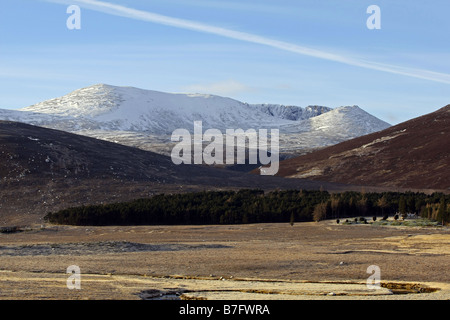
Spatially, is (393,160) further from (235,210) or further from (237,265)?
(237,265)

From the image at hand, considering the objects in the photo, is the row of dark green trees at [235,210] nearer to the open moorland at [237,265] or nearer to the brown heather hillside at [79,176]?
the brown heather hillside at [79,176]

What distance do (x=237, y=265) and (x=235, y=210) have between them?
29.3m

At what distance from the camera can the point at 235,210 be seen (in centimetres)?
5588

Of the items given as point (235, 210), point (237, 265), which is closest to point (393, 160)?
point (235, 210)

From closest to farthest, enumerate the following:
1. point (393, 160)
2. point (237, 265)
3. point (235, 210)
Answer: point (237, 265) → point (235, 210) → point (393, 160)

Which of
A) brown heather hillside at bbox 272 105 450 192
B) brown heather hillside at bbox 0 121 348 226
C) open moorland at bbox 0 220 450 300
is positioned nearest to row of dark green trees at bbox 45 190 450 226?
brown heather hillside at bbox 0 121 348 226

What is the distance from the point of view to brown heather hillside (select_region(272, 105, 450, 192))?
10556 cm

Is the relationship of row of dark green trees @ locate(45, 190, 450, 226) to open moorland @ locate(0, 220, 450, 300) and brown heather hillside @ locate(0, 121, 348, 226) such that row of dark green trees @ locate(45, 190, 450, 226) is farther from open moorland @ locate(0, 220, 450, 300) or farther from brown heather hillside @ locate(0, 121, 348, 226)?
open moorland @ locate(0, 220, 450, 300)

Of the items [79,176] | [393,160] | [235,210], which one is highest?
[393,160]

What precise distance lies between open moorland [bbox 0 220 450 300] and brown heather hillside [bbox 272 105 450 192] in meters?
61.8

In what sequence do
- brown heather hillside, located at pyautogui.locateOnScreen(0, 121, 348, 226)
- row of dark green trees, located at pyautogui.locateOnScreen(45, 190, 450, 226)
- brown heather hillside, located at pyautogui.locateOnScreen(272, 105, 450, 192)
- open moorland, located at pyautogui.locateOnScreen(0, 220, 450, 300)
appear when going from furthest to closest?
brown heather hillside, located at pyautogui.locateOnScreen(272, 105, 450, 192) → brown heather hillside, located at pyautogui.locateOnScreen(0, 121, 348, 226) → row of dark green trees, located at pyautogui.locateOnScreen(45, 190, 450, 226) → open moorland, located at pyautogui.locateOnScreen(0, 220, 450, 300)
